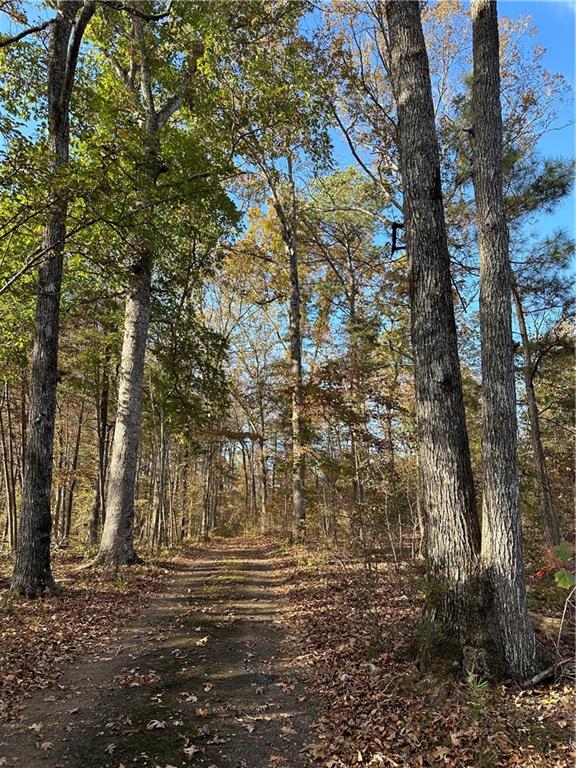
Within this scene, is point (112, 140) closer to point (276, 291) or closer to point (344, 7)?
point (344, 7)

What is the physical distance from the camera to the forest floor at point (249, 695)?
337 centimetres

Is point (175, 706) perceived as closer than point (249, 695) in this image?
Yes

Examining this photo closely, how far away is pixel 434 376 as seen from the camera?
477 centimetres

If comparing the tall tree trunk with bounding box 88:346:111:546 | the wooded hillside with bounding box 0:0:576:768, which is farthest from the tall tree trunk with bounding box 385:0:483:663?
the tall tree trunk with bounding box 88:346:111:546

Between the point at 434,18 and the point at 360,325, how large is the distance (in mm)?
8193

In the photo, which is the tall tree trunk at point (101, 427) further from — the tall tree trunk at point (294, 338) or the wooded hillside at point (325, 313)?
the tall tree trunk at point (294, 338)

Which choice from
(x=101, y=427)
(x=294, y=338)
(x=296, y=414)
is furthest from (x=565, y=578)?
(x=101, y=427)

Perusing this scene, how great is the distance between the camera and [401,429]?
10.9 metres

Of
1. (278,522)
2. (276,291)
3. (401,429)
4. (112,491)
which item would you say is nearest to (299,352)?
(276,291)

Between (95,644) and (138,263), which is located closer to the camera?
(95,644)

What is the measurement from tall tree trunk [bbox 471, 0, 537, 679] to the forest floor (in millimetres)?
522

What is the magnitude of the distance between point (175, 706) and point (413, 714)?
209 centimetres

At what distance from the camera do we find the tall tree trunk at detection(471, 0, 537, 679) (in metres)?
4.09

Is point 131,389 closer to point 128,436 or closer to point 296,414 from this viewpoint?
point 128,436
